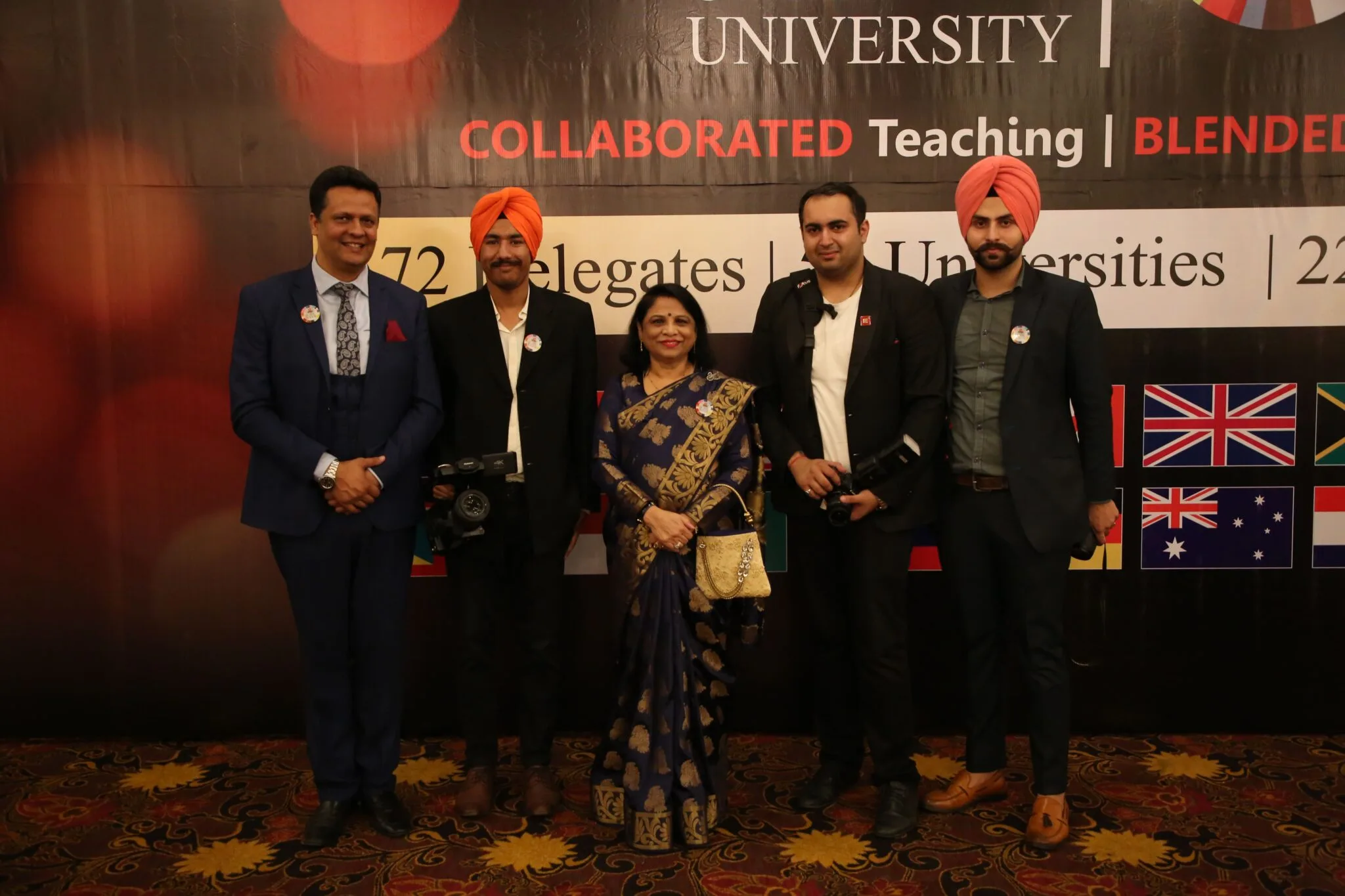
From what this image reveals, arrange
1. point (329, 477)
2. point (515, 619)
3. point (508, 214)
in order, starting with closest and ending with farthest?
point (329, 477) < point (508, 214) < point (515, 619)

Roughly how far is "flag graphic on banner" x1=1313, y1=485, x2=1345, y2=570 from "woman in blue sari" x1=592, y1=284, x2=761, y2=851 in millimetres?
2174

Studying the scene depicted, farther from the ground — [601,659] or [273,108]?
[273,108]

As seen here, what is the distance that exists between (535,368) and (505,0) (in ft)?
4.57

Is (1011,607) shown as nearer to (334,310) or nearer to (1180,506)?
(1180,506)

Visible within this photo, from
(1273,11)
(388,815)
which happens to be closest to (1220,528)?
(1273,11)

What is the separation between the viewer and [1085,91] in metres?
3.38

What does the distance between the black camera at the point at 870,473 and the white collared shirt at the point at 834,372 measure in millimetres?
75

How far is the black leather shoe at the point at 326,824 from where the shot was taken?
275cm

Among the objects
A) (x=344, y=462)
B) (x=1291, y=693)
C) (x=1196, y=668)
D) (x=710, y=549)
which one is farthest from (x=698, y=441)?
(x=1291, y=693)

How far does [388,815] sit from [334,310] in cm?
146

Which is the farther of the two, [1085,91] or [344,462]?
[1085,91]

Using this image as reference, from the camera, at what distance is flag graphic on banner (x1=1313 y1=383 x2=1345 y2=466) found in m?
3.46

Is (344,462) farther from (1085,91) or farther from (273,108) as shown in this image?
(1085,91)

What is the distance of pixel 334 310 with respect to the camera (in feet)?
9.09
